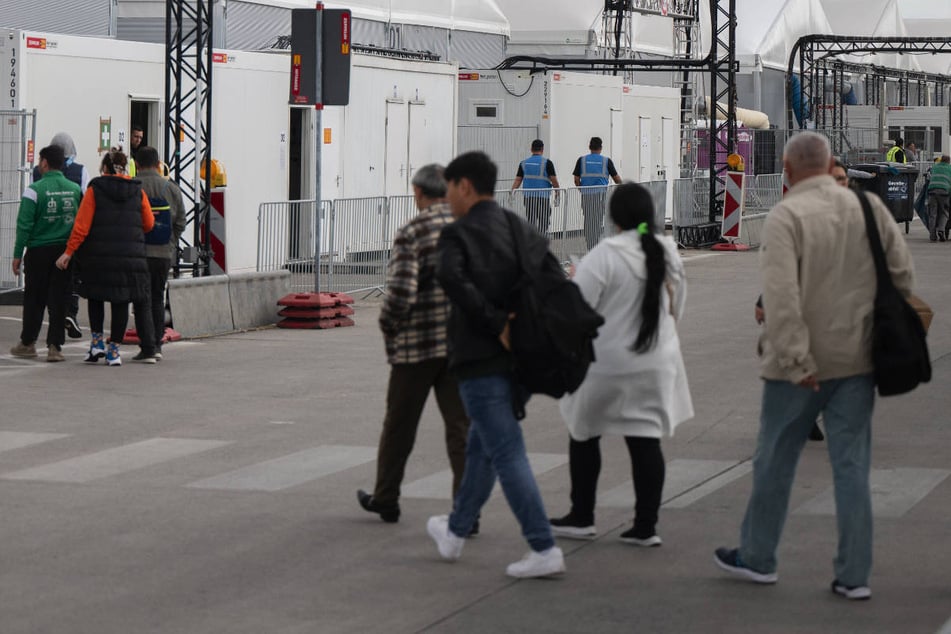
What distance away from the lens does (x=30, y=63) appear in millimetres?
18703

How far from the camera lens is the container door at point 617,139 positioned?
112ft

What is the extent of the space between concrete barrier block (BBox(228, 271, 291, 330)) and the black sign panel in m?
1.87

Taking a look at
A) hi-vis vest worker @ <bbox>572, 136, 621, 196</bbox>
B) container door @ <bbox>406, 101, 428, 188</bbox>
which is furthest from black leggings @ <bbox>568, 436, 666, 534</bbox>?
container door @ <bbox>406, 101, 428, 188</bbox>

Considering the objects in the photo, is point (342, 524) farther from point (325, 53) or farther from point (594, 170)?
point (594, 170)

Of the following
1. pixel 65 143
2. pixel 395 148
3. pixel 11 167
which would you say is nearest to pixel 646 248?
pixel 65 143

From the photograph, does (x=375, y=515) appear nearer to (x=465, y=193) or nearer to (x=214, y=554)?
(x=214, y=554)

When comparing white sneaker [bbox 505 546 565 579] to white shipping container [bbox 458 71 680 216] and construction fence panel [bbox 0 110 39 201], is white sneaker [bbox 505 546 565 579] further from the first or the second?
white shipping container [bbox 458 71 680 216]

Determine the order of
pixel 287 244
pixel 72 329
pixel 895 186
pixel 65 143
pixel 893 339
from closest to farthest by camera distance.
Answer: pixel 893 339 → pixel 65 143 → pixel 72 329 → pixel 287 244 → pixel 895 186

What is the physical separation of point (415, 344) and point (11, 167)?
38.2 feet

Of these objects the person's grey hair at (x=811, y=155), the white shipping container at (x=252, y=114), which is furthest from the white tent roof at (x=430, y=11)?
the person's grey hair at (x=811, y=155)

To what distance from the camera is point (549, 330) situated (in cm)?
689

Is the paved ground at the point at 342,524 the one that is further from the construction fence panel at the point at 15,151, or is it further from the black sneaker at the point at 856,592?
Answer: the construction fence panel at the point at 15,151

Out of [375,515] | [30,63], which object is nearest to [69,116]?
[30,63]

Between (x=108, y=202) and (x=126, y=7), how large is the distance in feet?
53.0
